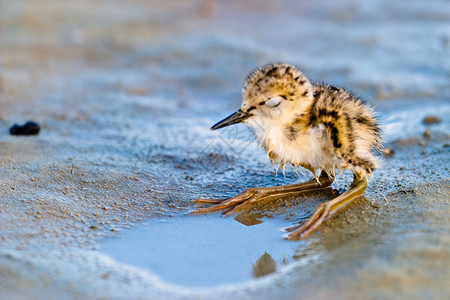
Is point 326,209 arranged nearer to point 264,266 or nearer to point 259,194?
point 259,194

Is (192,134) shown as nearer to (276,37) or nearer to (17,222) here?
(17,222)

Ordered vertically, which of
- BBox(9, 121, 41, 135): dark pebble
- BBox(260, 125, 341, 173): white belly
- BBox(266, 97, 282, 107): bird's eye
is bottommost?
BBox(9, 121, 41, 135): dark pebble

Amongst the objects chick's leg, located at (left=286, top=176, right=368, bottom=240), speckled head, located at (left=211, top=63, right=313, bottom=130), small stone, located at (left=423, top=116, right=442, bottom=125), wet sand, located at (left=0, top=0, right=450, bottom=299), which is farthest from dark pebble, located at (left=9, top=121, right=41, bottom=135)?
small stone, located at (left=423, top=116, right=442, bottom=125)

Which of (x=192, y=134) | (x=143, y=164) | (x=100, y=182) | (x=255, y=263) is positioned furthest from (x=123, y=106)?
(x=255, y=263)

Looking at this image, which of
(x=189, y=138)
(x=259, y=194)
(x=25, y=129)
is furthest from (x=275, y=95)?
(x=25, y=129)

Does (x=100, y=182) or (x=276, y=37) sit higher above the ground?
(x=276, y=37)

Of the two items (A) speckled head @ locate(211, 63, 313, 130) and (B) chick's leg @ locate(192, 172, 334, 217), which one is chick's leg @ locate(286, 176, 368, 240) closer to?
(B) chick's leg @ locate(192, 172, 334, 217)

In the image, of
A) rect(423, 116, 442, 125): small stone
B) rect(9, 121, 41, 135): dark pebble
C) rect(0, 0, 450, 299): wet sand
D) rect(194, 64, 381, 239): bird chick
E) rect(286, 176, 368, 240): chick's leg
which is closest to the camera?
rect(0, 0, 450, 299): wet sand
